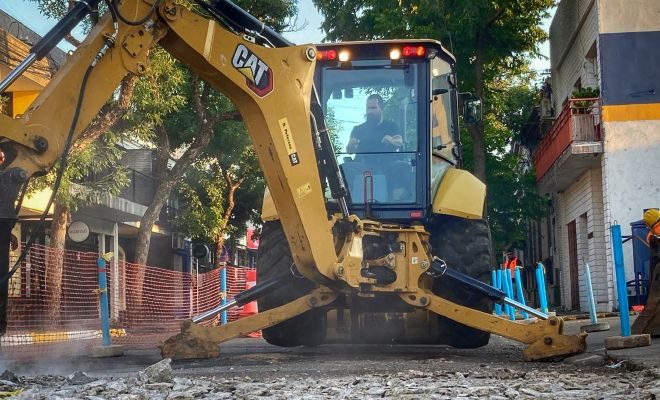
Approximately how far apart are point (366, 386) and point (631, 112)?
734 inches

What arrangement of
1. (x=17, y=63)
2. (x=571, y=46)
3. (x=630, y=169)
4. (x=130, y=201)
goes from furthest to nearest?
(x=130, y=201)
(x=571, y=46)
(x=630, y=169)
(x=17, y=63)

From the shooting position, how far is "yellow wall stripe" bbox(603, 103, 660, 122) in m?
24.2

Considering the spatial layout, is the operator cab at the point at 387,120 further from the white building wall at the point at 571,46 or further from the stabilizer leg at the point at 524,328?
the white building wall at the point at 571,46

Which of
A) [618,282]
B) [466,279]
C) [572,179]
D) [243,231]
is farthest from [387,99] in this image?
[243,231]

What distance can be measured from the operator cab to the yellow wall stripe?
13973 millimetres

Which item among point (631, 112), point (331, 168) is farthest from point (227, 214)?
point (331, 168)

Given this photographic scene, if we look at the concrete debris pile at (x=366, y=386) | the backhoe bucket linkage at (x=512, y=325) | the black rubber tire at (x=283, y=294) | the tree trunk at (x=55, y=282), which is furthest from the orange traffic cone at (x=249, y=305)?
the concrete debris pile at (x=366, y=386)

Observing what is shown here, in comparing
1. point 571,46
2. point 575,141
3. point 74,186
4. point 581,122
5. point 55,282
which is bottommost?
point 55,282

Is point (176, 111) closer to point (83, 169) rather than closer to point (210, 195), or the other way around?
point (83, 169)

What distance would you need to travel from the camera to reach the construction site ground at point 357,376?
687cm

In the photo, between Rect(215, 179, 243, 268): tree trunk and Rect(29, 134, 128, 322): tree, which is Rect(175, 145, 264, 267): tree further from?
Rect(29, 134, 128, 322): tree

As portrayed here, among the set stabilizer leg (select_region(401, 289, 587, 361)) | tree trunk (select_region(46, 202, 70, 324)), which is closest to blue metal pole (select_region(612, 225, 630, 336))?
stabilizer leg (select_region(401, 289, 587, 361))

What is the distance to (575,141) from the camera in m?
25.0

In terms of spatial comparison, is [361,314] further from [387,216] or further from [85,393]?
[85,393]
